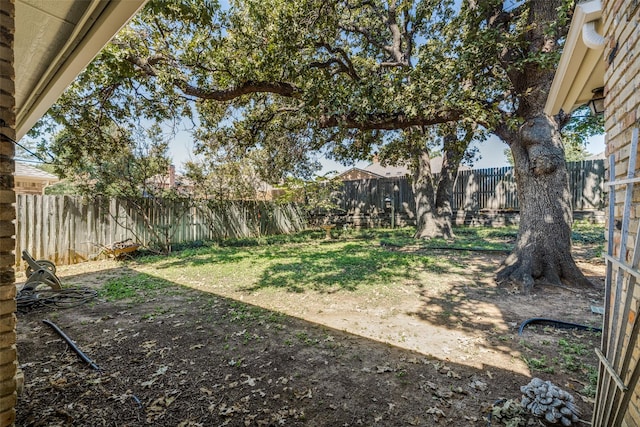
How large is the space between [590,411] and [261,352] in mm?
2480

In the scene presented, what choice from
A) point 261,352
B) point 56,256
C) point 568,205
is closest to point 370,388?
point 261,352

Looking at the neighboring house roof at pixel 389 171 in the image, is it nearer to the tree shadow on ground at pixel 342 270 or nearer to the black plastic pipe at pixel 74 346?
the tree shadow on ground at pixel 342 270

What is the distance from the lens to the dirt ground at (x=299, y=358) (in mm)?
1993

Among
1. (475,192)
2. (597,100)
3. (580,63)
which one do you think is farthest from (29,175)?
(475,192)

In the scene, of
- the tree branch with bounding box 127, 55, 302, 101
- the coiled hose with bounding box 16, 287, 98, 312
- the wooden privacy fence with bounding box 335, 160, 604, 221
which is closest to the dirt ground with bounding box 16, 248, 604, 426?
the coiled hose with bounding box 16, 287, 98, 312

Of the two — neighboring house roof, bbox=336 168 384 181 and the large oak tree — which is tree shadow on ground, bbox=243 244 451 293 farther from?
neighboring house roof, bbox=336 168 384 181

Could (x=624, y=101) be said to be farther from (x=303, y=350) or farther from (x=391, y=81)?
(x=391, y=81)

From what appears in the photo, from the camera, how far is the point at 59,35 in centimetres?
224

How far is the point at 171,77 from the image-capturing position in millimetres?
4379

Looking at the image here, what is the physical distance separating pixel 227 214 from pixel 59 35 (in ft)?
26.4

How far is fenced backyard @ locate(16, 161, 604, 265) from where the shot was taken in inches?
247

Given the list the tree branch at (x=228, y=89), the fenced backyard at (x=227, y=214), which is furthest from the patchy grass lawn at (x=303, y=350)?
the tree branch at (x=228, y=89)

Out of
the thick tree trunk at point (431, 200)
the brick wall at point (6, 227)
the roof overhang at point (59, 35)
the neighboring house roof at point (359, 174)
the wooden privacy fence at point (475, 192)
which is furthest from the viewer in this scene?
the neighboring house roof at point (359, 174)

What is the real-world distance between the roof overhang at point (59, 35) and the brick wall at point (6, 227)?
63 cm
